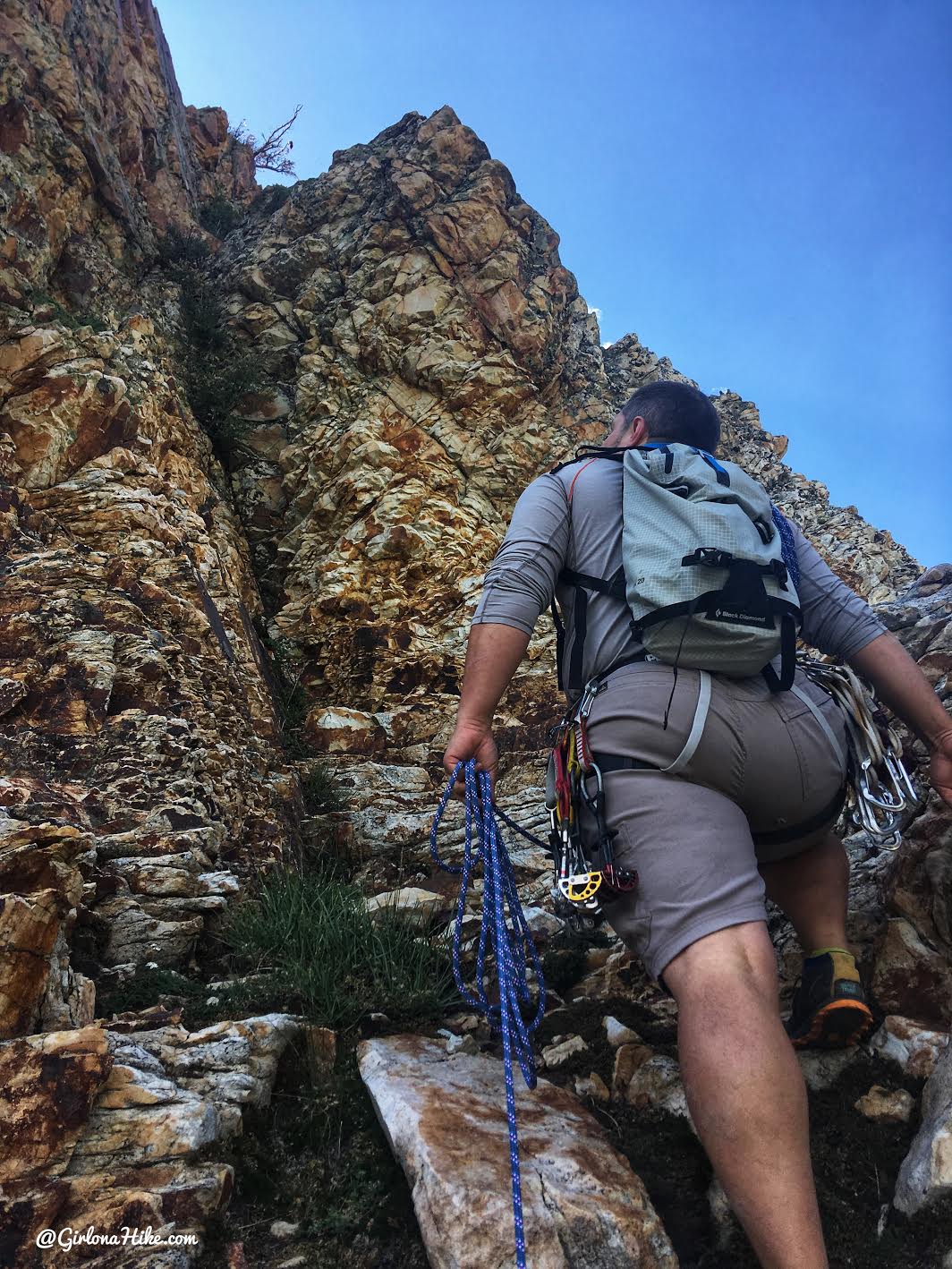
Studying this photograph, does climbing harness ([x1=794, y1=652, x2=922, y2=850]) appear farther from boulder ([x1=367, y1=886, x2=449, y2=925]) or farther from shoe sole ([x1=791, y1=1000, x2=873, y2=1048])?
boulder ([x1=367, y1=886, x2=449, y2=925])

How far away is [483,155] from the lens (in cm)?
969

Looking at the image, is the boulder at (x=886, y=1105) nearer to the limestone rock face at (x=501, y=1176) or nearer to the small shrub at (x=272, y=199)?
the limestone rock face at (x=501, y=1176)

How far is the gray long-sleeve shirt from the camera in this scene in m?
2.20

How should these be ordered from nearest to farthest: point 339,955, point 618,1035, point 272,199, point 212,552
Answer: point 618,1035
point 339,955
point 212,552
point 272,199

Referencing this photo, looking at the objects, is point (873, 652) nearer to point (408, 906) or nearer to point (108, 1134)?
point (408, 906)

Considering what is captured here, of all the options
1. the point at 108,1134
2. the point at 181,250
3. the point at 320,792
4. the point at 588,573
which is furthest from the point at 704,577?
the point at 181,250

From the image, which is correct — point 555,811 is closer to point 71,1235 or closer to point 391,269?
point 71,1235

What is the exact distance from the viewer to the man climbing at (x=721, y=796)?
1.45 m

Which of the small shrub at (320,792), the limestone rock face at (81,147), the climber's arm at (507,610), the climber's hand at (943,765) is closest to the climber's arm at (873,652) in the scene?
the climber's hand at (943,765)

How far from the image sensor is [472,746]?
6.84 feet

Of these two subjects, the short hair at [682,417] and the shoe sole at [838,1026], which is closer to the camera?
the shoe sole at [838,1026]

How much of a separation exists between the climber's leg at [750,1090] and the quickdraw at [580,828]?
0.79 feet

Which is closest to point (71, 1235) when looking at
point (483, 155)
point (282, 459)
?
point (282, 459)

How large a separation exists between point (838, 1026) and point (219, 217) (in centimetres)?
1243
